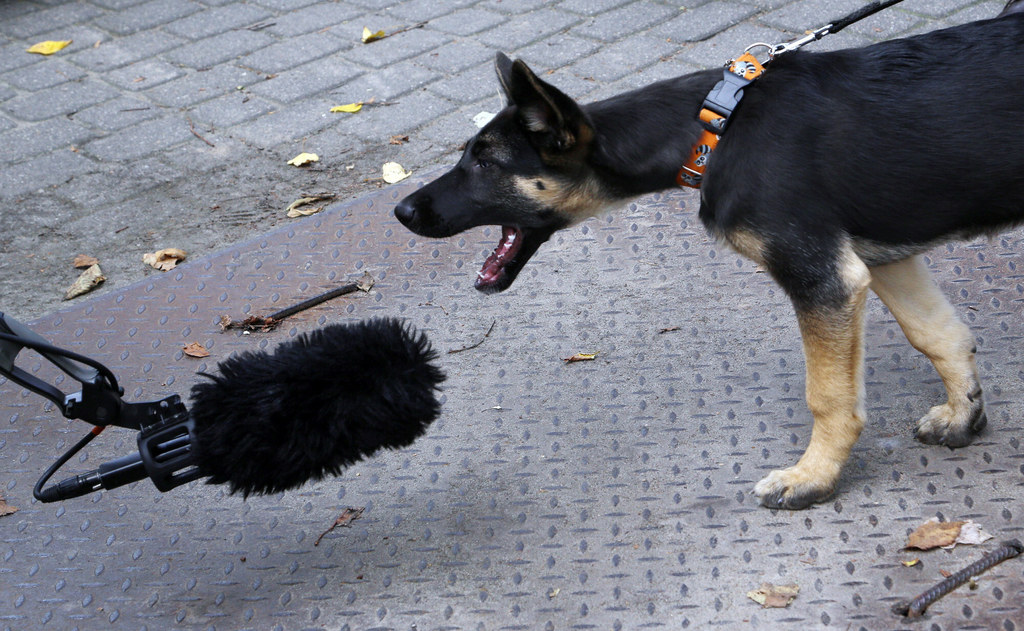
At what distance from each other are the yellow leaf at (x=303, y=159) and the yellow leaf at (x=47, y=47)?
2384 mm

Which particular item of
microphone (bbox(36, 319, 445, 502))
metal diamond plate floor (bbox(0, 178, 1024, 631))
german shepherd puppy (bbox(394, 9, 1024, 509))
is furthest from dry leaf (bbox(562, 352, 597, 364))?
microphone (bbox(36, 319, 445, 502))

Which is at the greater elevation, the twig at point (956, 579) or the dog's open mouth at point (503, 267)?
the dog's open mouth at point (503, 267)

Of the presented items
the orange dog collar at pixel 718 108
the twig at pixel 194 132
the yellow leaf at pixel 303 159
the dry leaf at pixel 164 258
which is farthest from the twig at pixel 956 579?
the twig at pixel 194 132

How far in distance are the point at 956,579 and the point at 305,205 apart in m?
3.23

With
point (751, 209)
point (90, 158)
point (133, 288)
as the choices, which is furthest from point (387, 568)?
point (90, 158)

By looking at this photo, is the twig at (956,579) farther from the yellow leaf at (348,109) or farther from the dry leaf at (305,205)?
the yellow leaf at (348,109)

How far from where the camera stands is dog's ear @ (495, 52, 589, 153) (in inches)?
108

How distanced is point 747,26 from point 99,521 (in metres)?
4.33

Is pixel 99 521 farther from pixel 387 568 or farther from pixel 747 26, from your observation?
pixel 747 26

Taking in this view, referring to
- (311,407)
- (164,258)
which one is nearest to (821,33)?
(311,407)

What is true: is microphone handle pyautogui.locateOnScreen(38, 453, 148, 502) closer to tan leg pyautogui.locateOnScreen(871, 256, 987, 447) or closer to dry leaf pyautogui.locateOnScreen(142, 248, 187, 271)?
dry leaf pyautogui.locateOnScreen(142, 248, 187, 271)

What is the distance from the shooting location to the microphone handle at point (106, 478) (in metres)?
2.71

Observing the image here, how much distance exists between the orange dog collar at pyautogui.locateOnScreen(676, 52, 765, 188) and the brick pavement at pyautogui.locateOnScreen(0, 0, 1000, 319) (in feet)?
6.89

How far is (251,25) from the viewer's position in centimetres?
644
